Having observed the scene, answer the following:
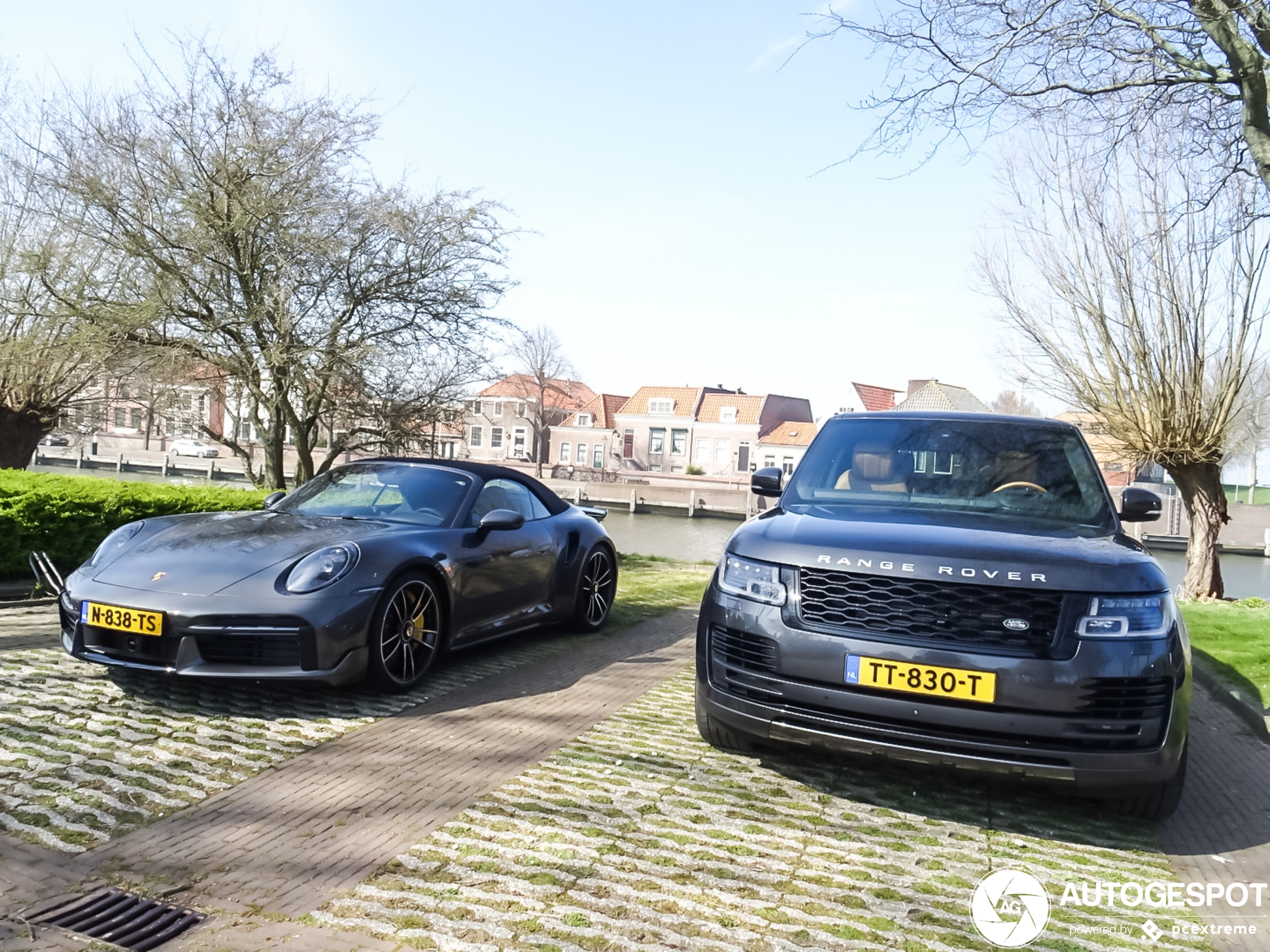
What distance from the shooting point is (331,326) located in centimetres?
1301

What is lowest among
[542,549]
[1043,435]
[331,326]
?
[542,549]

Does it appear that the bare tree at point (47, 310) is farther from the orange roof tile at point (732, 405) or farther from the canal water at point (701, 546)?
the orange roof tile at point (732, 405)

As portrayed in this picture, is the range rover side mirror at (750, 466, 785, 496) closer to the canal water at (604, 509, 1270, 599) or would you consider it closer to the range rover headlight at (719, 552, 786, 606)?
the range rover headlight at (719, 552, 786, 606)

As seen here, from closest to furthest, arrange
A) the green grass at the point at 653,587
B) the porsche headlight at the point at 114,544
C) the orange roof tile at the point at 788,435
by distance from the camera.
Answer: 1. the porsche headlight at the point at 114,544
2. the green grass at the point at 653,587
3. the orange roof tile at the point at 788,435

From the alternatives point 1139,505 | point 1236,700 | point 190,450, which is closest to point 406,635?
point 1139,505

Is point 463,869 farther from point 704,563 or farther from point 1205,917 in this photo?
point 704,563

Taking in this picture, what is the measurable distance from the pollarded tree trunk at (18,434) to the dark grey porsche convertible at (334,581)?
1112 cm

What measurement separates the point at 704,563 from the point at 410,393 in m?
5.56

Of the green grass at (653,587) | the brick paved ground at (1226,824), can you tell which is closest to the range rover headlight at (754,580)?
the brick paved ground at (1226,824)

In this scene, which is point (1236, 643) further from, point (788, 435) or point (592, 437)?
point (592, 437)

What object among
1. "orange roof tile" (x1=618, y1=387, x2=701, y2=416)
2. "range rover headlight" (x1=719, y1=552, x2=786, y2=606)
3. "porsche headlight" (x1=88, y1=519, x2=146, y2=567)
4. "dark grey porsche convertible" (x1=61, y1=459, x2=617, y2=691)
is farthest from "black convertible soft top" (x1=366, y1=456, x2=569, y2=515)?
"orange roof tile" (x1=618, y1=387, x2=701, y2=416)

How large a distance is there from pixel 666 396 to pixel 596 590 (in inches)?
2778

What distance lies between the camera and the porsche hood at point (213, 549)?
4.85m

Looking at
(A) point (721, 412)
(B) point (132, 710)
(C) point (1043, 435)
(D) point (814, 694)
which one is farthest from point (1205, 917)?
(A) point (721, 412)
